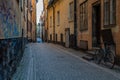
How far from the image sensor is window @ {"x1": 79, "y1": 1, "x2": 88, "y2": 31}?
923 inches

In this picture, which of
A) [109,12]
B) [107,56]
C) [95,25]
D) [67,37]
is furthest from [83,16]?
[107,56]

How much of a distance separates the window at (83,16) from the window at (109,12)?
573 centimetres

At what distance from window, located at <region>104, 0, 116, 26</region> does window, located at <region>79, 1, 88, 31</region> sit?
18.8 ft

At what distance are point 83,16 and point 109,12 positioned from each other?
25.5 ft

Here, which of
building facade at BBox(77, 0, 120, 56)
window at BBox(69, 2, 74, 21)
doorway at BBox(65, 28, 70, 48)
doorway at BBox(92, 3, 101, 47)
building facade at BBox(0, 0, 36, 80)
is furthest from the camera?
doorway at BBox(65, 28, 70, 48)

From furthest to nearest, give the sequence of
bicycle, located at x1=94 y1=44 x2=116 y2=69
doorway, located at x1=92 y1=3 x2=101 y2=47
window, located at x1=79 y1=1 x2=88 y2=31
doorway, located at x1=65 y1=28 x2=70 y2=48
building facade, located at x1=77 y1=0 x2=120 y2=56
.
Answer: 1. doorway, located at x1=65 y1=28 x2=70 y2=48
2. window, located at x1=79 y1=1 x2=88 y2=31
3. doorway, located at x1=92 y1=3 x2=101 y2=47
4. building facade, located at x1=77 y1=0 x2=120 y2=56
5. bicycle, located at x1=94 y1=44 x2=116 y2=69

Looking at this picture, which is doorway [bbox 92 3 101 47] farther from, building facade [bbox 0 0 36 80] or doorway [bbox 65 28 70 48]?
doorway [bbox 65 28 70 48]

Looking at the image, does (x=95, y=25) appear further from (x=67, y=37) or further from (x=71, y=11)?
(x=67, y=37)

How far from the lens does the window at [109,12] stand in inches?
634

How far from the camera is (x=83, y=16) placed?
24.6m

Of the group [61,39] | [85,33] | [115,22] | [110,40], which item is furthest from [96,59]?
[61,39]

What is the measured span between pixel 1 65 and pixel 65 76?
15.8ft

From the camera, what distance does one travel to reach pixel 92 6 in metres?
21.3

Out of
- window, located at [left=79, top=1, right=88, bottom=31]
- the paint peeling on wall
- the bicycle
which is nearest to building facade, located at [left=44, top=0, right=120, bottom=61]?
window, located at [left=79, top=1, right=88, bottom=31]
